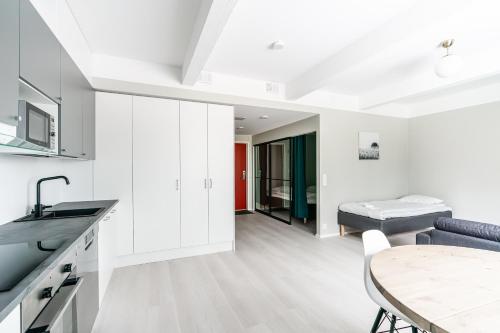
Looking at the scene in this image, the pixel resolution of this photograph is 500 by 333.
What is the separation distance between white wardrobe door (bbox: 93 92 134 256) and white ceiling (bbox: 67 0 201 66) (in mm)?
594

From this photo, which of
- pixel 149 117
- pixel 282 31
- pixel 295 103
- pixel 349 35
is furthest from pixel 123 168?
pixel 349 35

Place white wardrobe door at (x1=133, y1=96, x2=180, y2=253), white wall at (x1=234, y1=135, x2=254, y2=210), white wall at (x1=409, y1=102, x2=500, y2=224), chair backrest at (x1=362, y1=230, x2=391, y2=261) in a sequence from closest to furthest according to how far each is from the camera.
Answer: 1. chair backrest at (x1=362, y1=230, x2=391, y2=261)
2. white wardrobe door at (x1=133, y1=96, x2=180, y2=253)
3. white wall at (x1=409, y1=102, x2=500, y2=224)
4. white wall at (x1=234, y1=135, x2=254, y2=210)

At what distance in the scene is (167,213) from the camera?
3158mm

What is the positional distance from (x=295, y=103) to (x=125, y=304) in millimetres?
3598

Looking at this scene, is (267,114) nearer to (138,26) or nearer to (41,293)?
(138,26)

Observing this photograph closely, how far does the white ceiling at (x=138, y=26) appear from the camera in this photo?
203 cm

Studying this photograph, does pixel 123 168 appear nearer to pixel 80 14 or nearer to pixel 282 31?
pixel 80 14

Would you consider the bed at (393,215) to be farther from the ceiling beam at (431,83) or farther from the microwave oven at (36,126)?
the microwave oven at (36,126)

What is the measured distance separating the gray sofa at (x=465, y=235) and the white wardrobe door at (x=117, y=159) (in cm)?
363

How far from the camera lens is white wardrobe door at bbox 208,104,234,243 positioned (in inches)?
135

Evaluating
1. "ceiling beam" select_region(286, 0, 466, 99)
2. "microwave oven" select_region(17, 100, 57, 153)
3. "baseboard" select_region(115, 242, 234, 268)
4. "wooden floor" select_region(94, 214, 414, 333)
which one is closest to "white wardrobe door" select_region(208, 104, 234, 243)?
"baseboard" select_region(115, 242, 234, 268)

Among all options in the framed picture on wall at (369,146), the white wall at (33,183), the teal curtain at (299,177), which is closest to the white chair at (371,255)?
the white wall at (33,183)

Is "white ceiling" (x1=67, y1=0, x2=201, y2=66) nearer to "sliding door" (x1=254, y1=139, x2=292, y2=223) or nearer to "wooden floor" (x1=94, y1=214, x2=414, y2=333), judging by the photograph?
"wooden floor" (x1=94, y1=214, x2=414, y2=333)

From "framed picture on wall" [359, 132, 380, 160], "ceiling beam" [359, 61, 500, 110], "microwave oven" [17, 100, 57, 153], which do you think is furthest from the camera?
"framed picture on wall" [359, 132, 380, 160]
